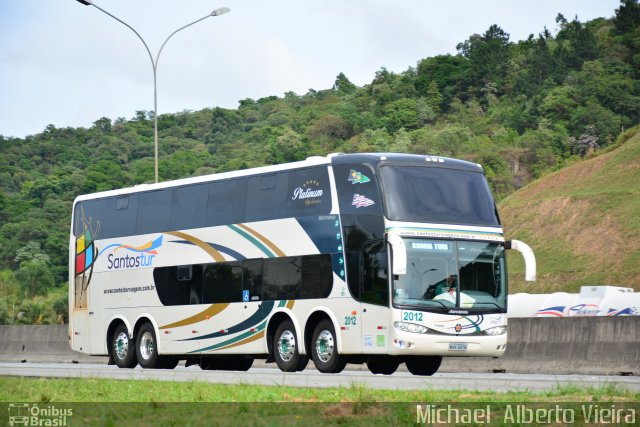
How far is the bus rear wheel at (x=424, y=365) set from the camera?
79.6 ft

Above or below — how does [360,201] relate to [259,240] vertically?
above

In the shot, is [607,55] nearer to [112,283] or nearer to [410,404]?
[112,283]

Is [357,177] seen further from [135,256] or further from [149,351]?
[149,351]

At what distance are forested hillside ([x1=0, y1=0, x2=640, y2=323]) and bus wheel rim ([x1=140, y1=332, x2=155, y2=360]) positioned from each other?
64.3 meters

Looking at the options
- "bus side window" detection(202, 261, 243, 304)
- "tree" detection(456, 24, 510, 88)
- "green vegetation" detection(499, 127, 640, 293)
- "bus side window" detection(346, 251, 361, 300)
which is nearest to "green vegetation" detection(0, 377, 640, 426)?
"bus side window" detection(346, 251, 361, 300)

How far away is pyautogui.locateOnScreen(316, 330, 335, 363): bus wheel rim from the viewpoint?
76.8 feet

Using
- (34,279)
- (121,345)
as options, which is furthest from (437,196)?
(34,279)

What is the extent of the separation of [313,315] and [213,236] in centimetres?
366

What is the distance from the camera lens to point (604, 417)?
10.7 m

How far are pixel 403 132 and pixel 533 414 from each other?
139 m

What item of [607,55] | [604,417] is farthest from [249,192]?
[607,55]

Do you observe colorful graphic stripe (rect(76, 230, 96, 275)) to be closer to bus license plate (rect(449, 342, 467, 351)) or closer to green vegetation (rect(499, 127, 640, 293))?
bus license plate (rect(449, 342, 467, 351))

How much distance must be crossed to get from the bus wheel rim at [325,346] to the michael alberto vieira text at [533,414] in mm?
11610

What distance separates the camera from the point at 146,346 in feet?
94.0
